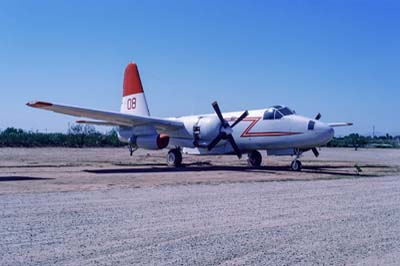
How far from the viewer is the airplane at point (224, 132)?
21.8 meters

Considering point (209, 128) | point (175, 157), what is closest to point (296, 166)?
point (209, 128)

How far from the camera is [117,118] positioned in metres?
23.7

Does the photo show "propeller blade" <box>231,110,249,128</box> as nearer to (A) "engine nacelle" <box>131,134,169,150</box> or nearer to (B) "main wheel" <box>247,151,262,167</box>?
(B) "main wheel" <box>247,151,262,167</box>

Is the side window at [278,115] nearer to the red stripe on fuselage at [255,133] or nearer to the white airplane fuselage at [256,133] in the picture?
the white airplane fuselage at [256,133]

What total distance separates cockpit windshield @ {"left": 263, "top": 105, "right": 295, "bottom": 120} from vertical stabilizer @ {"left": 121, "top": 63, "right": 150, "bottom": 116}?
7817 mm

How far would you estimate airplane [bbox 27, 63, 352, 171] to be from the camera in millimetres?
21781

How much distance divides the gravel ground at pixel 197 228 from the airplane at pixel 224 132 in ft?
30.4

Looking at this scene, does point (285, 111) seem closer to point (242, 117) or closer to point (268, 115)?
point (268, 115)

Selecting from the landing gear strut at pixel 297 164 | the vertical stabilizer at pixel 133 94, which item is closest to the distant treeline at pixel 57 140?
the vertical stabilizer at pixel 133 94

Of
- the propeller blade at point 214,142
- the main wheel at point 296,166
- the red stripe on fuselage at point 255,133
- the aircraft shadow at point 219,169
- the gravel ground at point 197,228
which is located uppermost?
the red stripe on fuselage at point 255,133

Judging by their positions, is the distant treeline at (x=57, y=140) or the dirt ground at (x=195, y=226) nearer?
the dirt ground at (x=195, y=226)

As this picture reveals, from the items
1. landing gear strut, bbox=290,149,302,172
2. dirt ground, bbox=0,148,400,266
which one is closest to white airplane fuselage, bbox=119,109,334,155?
landing gear strut, bbox=290,149,302,172

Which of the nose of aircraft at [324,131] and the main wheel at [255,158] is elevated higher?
the nose of aircraft at [324,131]

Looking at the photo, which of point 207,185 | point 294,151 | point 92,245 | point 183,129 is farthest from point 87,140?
point 92,245
